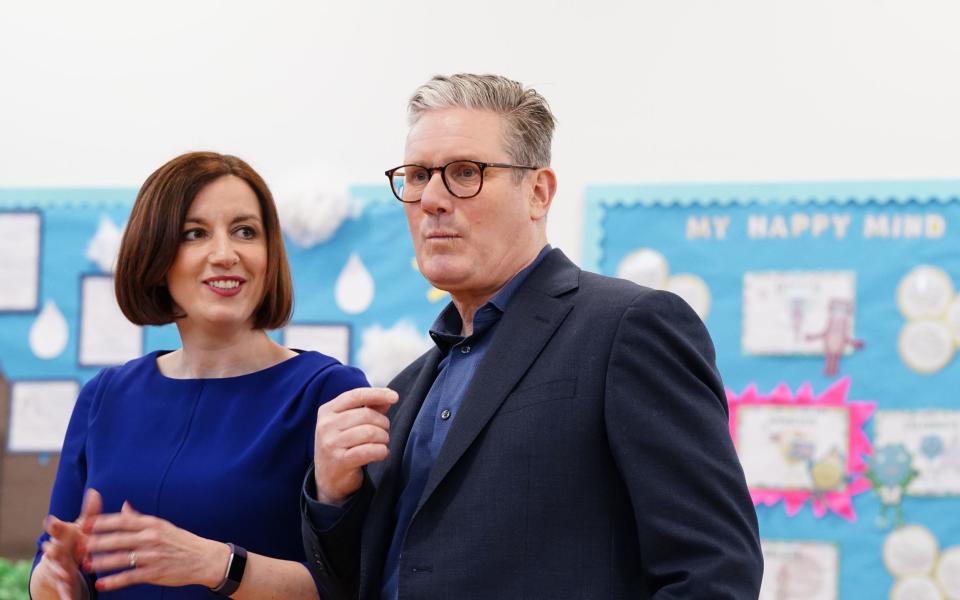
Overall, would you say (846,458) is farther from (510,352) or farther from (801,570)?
(510,352)

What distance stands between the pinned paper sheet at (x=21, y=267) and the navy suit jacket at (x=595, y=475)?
2.07 metres

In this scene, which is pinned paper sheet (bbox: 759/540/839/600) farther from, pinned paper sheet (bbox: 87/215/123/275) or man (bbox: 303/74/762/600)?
pinned paper sheet (bbox: 87/215/123/275)

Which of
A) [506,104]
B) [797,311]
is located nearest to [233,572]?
[506,104]

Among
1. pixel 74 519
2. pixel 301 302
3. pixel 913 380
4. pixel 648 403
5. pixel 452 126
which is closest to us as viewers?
pixel 648 403

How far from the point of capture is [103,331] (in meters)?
2.98

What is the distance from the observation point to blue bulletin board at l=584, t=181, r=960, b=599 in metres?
2.53

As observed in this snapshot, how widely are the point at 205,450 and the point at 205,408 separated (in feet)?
0.27

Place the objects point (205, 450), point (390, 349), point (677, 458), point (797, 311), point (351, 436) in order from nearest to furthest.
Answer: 1. point (677, 458)
2. point (351, 436)
3. point (205, 450)
4. point (797, 311)
5. point (390, 349)

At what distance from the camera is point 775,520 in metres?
2.58

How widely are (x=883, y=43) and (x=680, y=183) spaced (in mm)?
581

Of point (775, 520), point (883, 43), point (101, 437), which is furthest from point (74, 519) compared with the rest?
point (883, 43)

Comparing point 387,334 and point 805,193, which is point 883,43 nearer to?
point 805,193

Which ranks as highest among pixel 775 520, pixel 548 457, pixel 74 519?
pixel 548 457

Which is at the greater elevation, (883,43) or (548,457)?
(883,43)
